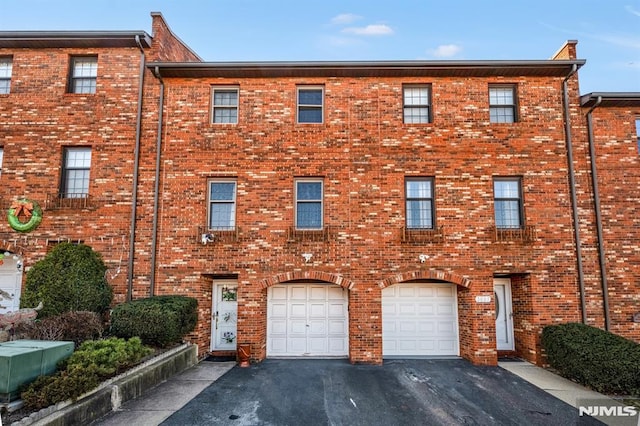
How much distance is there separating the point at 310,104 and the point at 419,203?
4.21m

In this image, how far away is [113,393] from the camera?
19.6ft

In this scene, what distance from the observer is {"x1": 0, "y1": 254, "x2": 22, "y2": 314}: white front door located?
9.72 meters

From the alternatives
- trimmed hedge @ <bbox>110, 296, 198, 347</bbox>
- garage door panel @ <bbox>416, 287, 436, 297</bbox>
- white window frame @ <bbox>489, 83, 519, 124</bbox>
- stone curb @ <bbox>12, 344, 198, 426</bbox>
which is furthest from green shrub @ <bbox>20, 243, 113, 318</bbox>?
white window frame @ <bbox>489, 83, 519, 124</bbox>

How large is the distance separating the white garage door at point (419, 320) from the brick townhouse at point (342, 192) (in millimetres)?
40

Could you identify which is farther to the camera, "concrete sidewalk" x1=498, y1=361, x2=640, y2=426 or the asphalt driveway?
"concrete sidewalk" x1=498, y1=361, x2=640, y2=426

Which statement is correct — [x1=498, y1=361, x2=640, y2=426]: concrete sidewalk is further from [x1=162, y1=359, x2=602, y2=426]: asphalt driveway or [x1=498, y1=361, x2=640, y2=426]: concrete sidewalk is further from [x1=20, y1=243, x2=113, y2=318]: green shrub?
[x1=20, y1=243, x2=113, y2=318]: green shrub

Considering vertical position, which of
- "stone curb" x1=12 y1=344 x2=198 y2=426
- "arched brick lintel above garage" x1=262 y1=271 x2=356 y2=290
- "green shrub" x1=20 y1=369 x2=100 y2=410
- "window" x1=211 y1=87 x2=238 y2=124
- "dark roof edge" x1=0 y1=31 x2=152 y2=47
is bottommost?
"stone curb" x1=12 y1=344 x2=198 y2=426

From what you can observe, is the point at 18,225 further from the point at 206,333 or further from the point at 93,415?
the point at 93,415

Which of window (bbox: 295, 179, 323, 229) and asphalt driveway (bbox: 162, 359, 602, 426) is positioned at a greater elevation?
window (bbox: 295, 179, 323, 229)

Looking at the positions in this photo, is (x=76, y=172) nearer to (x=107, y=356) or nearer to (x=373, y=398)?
(x=107, y=356)

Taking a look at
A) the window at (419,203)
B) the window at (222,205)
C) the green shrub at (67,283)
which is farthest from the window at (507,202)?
the green shrub at (67,283)

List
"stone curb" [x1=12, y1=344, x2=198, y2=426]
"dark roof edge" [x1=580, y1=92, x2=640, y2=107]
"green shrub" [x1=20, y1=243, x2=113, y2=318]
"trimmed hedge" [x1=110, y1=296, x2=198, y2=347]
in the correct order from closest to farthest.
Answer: "stone curb" [x1=12, y1=344, x2=198, y2=426]
"trimmed hedge" [x1=110, y1=296, x2=198, y2=347]
"green shrub" [x1=20, y1=243, x2=113, y2=318]
"dark roof edge" [x1=580, y1=92, x2=640, y2=107]

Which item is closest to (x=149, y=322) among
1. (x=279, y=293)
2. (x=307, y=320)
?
(x=279, y=293)

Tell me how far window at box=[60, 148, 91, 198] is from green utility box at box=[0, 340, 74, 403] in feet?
16.9
